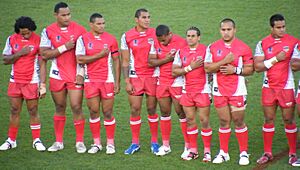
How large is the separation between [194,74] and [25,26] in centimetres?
294

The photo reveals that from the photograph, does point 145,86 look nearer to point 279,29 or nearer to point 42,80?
point 42,80

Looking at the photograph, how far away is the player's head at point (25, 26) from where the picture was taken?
13.1m

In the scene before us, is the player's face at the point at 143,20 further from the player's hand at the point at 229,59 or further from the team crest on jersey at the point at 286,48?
the team crest on jersey at the point at 286,48

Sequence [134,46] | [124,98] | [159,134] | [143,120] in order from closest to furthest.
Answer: [134,46], [159,134], [143,120], [124,98]

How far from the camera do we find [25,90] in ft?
43.7

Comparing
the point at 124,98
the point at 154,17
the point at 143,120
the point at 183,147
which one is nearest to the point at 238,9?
the point at 154,17

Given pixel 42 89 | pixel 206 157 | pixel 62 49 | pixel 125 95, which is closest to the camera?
pixel 206 157

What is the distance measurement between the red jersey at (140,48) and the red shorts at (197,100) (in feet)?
2.83

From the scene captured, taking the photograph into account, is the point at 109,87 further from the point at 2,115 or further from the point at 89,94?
the point at 2,115

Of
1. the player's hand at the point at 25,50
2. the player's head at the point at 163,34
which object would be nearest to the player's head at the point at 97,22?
the player's head at the point at 163,34

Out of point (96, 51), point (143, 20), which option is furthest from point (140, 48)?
point (96, 51)

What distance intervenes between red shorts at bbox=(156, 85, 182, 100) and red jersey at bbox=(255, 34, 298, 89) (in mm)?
1467

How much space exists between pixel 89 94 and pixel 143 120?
2.72 metres

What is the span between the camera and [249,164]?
12547 millimetres
